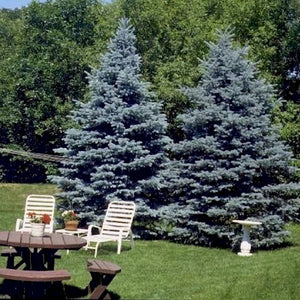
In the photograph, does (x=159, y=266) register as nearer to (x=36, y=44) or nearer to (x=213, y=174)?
(x=213, y=174)

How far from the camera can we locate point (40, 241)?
6816mm

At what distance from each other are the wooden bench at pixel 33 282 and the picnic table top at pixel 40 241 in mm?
328

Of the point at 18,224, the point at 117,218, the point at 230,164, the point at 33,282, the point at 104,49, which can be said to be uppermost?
the point at 104,49

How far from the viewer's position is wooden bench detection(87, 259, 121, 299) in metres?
6.12

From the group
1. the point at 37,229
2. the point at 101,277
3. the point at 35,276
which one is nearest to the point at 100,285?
the point at 101,277

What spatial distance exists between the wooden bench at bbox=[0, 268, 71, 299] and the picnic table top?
328 millimetres

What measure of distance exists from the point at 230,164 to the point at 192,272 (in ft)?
11.6

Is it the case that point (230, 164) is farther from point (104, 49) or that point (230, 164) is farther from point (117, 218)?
point (104, 49)

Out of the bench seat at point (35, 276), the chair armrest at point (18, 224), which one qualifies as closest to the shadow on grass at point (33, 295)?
the bench seat at point (35, 276)

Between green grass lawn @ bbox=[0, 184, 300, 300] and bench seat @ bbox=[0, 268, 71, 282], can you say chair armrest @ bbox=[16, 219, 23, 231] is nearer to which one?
green grass lawn @ bbox=[0, 184, 300, 300]

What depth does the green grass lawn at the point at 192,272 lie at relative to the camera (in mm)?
7340

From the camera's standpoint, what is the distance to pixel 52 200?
1099 centimetres

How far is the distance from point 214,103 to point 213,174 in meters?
1.55

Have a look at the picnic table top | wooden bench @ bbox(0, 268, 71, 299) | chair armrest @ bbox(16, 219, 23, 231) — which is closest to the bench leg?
wooden bench @ bbox(0, 268, 71, 299)
